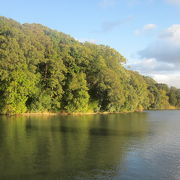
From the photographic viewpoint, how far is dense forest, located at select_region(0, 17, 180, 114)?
60938mm

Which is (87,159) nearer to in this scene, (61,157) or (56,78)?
(61,157)

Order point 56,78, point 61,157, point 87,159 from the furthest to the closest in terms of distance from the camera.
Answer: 1. point 56,78
2. point 61,157
3. point 87,159

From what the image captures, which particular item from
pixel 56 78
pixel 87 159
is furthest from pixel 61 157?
pixel 56 78

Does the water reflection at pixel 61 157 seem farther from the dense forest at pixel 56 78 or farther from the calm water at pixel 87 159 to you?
the dense forest at pixel 56 78

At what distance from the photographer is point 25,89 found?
62.2m

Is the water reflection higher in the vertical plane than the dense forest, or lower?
lower

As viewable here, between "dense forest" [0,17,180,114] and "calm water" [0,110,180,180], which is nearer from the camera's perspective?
"calm water" [0,110,180,180]

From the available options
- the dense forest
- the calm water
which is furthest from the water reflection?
the dense forest

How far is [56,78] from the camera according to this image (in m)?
69.9

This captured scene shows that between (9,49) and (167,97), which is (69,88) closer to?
(9,49)

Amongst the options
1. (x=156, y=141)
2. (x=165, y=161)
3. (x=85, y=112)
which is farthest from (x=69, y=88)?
(x=165, y=161)

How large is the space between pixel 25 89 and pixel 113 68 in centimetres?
3812

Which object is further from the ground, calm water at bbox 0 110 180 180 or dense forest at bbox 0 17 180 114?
dense forest at bbox 0 17 180 114

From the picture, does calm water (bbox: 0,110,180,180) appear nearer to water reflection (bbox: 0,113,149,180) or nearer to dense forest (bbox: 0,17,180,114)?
water reflection (bbox: 0,113,149,180)
